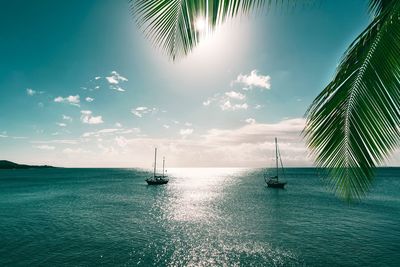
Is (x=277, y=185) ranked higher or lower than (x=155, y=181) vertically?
lower

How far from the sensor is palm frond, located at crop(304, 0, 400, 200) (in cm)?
233

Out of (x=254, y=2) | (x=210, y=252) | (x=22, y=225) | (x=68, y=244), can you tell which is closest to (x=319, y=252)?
(x=210, y=252)

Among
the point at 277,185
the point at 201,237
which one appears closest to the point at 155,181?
the point at 277,185

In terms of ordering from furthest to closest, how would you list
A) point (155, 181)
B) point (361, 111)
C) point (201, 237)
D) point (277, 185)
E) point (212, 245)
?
point (155, 181), point (277, 185), point (201, 237), point (212, 245), point (361, 111)

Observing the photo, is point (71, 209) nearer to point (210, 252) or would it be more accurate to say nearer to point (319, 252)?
point (210, 252)

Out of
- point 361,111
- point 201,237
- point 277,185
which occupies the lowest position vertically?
point 201,237

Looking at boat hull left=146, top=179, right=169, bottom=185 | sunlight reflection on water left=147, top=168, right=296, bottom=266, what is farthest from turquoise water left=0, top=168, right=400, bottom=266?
boat hull left=146, top=179, right=169, bottom=185

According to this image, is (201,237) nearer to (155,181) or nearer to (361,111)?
(361,111)

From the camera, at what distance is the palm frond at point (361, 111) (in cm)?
233

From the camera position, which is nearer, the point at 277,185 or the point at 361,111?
the point at 361,111

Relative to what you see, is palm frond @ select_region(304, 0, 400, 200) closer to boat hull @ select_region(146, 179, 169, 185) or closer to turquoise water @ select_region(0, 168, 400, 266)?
turquoise water @ select_region(0, 168, 400, 266)

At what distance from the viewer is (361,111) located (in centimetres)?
248

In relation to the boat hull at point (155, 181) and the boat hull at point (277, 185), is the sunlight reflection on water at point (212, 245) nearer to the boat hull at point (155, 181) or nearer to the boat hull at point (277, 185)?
the boat hull at point (277, 185)

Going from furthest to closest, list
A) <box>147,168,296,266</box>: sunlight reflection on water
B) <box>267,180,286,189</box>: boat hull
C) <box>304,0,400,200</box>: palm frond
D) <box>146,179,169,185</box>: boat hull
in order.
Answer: <box>146,179,169,185</box>: boat hull < <box>267,180,286,189</box>: boat hull < <box>147,168,296,266</box>: sunlight reflection on water < <box>304,0,400,200</box>: palm frond
